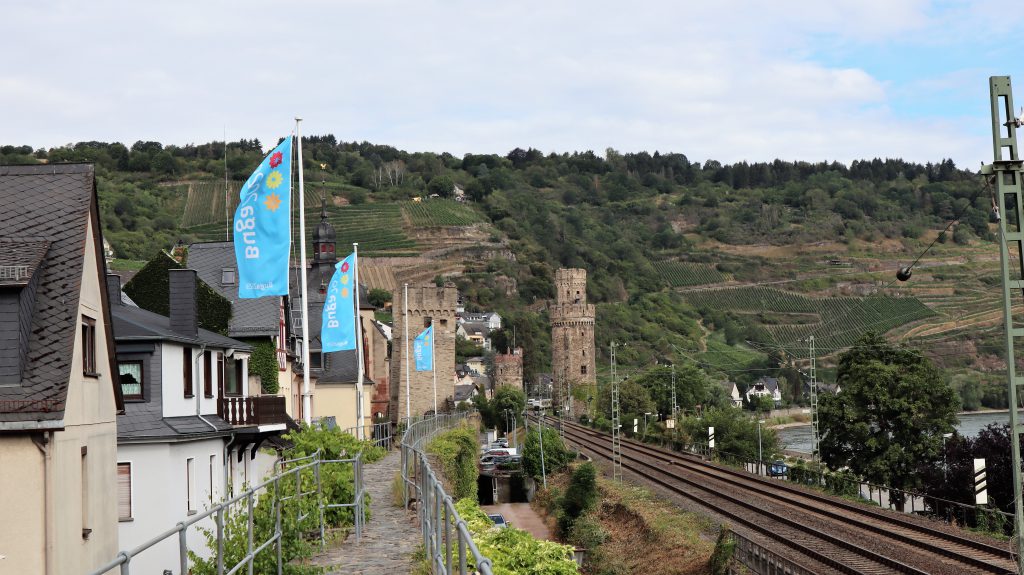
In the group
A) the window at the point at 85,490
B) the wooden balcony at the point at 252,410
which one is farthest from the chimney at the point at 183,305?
the window at the point at 85,490

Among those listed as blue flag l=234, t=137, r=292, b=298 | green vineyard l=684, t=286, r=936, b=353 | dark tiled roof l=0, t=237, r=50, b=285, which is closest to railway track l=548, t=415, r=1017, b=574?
blue flag l=234, t=137, r=292, b=298

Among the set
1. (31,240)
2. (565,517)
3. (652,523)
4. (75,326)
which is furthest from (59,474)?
(565,517)

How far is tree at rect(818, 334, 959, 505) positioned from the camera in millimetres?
53656

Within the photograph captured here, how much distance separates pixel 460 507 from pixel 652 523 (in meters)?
24.4

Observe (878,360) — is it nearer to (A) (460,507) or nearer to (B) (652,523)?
(B) (652,523)

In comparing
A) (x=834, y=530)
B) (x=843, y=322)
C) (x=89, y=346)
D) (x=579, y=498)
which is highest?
(x=89, y=346)

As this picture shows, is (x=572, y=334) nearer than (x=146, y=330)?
No

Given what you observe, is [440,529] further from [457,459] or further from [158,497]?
[457,459]

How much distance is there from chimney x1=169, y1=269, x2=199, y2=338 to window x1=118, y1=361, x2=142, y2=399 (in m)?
3.02

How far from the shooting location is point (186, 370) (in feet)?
85.0

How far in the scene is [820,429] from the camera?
57031mm

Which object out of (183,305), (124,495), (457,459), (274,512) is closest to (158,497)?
(124,495)

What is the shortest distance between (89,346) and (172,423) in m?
6.60

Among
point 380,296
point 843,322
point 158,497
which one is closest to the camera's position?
point 158,497
